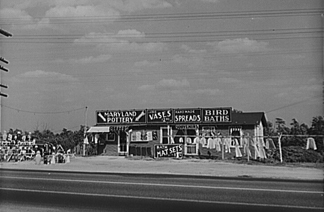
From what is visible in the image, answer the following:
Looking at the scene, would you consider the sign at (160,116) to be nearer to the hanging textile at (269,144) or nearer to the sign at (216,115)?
the sign at (216,115)

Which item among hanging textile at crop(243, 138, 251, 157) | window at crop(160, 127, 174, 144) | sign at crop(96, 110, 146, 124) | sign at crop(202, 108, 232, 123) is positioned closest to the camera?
hanging textile at crop(243, 138, 251, 157)

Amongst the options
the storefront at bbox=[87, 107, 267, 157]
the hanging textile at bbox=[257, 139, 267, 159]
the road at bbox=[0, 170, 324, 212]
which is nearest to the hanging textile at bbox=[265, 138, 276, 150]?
the hanging textile at bbox=[257, 139, 267, 159]

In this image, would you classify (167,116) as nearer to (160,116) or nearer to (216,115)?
(160,116)

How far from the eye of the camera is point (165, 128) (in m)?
24.6

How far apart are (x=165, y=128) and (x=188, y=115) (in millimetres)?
1539

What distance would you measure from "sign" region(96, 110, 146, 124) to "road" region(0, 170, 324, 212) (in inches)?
554

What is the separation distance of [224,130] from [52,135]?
8.97 meters

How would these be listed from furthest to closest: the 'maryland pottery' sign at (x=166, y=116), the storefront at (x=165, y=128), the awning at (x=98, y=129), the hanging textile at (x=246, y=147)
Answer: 1. the awning at (x=98, y=129)
2. the 'maryland pottery' sign at (x=166, y=116)
3. the storefront at (x=165, y=128)
4. the hanging textile at (x=246, y=147)

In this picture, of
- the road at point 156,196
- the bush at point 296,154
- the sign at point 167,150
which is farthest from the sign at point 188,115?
the road at point 156,196

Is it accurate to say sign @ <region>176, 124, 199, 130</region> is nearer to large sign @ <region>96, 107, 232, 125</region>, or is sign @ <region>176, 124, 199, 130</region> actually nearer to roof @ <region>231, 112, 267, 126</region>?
large sign @ <region>96, 107, 232, 125</region>

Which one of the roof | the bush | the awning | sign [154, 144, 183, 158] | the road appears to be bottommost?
the road

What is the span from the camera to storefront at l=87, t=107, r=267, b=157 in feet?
76.6

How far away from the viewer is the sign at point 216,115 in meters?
23.6

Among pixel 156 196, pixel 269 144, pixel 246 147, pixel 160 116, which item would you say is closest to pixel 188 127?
pixel 160 116
